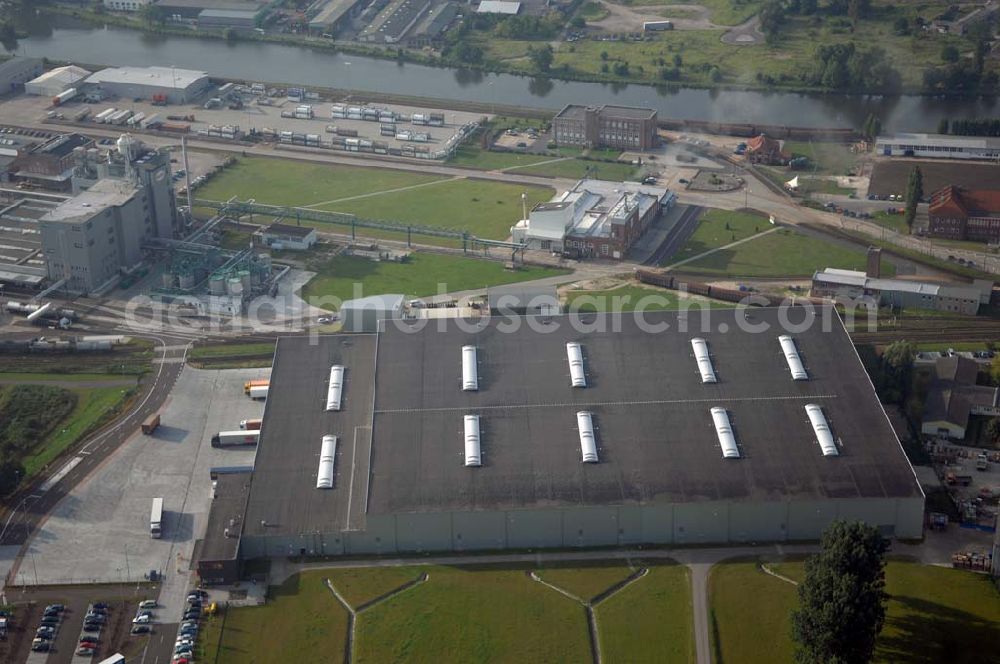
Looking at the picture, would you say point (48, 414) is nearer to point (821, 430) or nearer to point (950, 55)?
point (821, 430)

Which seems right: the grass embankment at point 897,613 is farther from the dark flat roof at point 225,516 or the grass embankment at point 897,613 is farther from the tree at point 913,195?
the tree at point 913,195

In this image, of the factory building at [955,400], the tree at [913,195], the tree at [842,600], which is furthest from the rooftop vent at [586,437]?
the tree at [913,195]

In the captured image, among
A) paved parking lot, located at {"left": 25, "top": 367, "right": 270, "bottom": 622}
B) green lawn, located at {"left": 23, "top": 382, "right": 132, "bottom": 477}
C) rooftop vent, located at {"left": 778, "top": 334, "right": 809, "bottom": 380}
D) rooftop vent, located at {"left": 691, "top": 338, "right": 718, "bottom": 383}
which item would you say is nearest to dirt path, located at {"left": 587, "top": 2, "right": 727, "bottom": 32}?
rooftop vent, located at {"left": 778, "top": 334, "right": 809, "bottom": 380}

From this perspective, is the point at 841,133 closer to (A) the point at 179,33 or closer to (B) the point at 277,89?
(B) the point at 277,89

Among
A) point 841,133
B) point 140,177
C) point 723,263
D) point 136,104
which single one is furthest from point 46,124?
point 841,133

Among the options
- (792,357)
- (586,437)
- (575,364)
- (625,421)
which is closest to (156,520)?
(586,437)

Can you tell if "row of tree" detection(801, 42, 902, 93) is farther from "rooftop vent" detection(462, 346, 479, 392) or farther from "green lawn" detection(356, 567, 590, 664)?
"green lawn" detection(356, 567, 590, 664)
